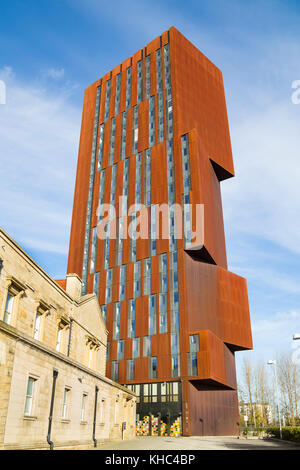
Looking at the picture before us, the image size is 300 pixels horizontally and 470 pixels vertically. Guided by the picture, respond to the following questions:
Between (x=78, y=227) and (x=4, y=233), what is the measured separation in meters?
56.6

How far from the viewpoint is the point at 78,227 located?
75000 mm

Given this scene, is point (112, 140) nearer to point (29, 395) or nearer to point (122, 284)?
point (122, 284)

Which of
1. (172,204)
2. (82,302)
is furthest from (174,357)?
(82,302)

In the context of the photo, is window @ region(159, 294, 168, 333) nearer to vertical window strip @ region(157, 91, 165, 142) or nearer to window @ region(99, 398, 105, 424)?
window @ region(99, 398, 105, 424)

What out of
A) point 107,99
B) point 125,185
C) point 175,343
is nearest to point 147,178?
point 125,185

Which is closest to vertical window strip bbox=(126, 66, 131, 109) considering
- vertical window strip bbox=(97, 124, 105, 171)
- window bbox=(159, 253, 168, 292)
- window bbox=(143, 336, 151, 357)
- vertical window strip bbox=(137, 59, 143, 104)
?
vertical window strip bbox=(137, 59, 143, 104)

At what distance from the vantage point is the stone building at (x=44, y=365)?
55.1ft

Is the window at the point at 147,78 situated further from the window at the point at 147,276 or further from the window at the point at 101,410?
the window at the point at 101,410

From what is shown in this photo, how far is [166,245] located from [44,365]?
135ft

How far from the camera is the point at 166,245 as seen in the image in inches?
2352

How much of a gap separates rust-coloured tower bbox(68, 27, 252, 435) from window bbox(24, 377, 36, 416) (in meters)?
35.1

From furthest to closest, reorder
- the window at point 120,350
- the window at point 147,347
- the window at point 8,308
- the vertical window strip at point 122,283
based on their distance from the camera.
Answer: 1. the vertical window strip at point 122,283
2. the window at point 120,350
3. the window at point 147,347
4. the window at point 8,308

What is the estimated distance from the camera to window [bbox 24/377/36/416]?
59.6 feet

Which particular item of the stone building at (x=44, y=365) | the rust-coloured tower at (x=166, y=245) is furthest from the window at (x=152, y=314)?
the stone building at (x=44, y=365)
